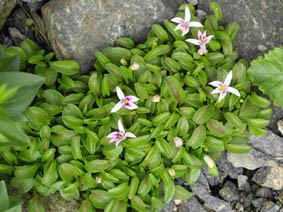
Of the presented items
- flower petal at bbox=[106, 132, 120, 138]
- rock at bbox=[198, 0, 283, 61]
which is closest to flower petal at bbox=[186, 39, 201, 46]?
rock at bbox=[198, 0, 283, 61]

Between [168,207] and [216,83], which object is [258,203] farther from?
[216,83]

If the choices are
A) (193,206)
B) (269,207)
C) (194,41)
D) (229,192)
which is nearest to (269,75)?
(194,41)

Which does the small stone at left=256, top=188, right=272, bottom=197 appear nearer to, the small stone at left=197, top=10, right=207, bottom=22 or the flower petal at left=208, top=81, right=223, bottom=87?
the flower petal at left=208, top=81, right=223, bottom=87

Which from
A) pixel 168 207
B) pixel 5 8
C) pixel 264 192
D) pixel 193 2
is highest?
pixel 5 8

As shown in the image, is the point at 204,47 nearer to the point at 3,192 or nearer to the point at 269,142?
the point at 269,142

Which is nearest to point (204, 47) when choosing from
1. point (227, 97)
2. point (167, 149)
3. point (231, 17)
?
point (227, 97)

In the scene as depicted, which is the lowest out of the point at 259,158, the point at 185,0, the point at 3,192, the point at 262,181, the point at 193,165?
the point at 262,181
